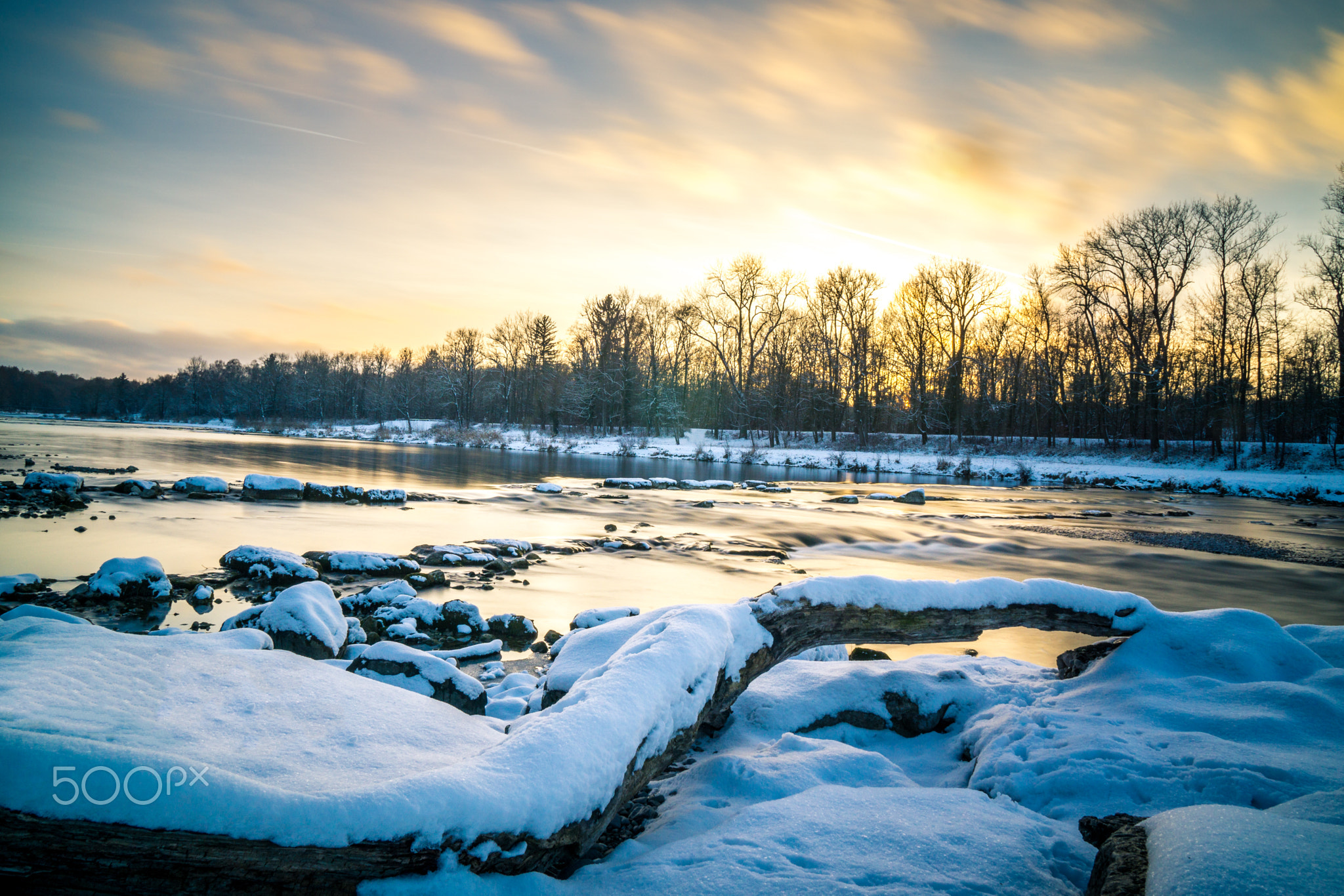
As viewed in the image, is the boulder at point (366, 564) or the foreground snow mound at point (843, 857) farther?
the boulder at point (366, 564)

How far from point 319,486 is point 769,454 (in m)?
29.4

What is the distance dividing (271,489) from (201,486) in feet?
5.50

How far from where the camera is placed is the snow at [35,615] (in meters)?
3.26

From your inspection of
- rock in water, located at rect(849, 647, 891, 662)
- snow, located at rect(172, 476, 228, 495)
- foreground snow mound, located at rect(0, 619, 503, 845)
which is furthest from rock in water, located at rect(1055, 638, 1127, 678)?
snow, located at rect(172, 476, 228, 495)

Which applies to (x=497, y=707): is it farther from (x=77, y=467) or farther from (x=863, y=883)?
(x=77, y=467)

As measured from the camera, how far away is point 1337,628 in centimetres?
431

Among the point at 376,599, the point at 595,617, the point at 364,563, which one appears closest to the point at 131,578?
the point at 364,563

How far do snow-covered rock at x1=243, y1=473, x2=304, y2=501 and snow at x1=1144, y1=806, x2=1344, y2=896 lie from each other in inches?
730

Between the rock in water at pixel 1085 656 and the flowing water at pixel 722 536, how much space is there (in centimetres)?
198

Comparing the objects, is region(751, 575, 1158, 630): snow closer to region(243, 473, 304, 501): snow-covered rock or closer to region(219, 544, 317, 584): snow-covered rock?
region(219, 544, 317, 584): snow-covered rock

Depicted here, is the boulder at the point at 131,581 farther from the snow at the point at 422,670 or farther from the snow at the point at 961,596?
the snow at the point at 961,596

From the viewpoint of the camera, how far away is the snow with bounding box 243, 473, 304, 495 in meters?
16.4
